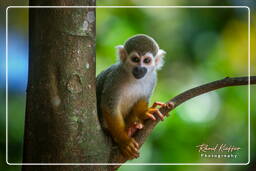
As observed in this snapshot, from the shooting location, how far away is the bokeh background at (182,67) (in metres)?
2.56

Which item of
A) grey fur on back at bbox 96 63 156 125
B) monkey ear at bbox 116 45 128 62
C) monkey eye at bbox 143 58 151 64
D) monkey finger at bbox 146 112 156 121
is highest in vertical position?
monkey ear at bbox 116 45 128 62

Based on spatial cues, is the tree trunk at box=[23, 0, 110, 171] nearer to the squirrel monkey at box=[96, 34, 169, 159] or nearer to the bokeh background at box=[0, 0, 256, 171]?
the bokeh background at box=[0, 0, 256, 171]

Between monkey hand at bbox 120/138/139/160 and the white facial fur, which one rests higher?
the white facial fur

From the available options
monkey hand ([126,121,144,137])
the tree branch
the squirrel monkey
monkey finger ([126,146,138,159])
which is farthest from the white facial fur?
monkey finger ([126,146,138,159])

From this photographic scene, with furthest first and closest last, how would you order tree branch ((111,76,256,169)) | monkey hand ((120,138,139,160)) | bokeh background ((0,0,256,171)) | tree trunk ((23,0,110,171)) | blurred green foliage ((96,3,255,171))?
blurred green foliage ((96,3,255,171))
bokeh background ((0,0,256,171))
monkey hand ((120,138,139,160))
tree branch ((111,76,256,169))
tree trunk ((23,0,110,171))

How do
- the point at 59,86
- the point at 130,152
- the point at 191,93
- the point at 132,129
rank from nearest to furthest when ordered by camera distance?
the point at 59,86 → the point at 191,93 → the point at 130,152 → the point at 132,129

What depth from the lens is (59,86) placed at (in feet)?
6.75

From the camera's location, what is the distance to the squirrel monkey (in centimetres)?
278

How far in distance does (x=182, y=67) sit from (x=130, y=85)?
0.55 m

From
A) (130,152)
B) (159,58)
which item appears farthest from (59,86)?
(159,58)

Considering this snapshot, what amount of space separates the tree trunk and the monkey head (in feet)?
2.57

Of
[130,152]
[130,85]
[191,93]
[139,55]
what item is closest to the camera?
[191,93]

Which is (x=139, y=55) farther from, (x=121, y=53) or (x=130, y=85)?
(x=130, y=85)

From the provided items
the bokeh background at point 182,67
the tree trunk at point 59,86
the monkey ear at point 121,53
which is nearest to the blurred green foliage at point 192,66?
the bokeh background at point 182,67
